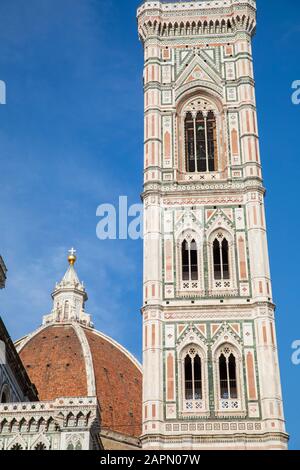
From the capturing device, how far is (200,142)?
34812 millimetres

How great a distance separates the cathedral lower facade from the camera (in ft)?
91.7

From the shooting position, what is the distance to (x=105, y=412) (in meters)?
53.3

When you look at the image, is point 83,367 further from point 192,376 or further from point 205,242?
point 192,376

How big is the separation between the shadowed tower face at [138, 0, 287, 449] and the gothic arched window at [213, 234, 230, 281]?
38 millimetres

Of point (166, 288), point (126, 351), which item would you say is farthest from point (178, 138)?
point (126, 351)

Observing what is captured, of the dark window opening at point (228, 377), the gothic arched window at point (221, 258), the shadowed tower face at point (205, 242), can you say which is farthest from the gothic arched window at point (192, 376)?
the gothic arched window at point (221, 258)

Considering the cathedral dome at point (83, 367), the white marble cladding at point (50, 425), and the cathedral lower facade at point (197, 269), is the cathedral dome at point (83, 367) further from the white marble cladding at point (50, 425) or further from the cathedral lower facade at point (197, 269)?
the white marble cladding at point (50, 425)

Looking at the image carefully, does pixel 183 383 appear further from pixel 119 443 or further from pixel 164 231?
pixel 119 443

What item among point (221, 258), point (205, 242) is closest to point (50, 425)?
point (221, 258)

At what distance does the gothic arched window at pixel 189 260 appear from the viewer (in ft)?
103

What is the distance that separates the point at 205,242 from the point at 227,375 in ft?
16.5

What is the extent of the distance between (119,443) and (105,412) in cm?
438

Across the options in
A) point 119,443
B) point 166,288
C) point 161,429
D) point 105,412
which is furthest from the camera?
point 105,412

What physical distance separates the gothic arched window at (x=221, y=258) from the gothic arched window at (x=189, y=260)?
2.26ft
